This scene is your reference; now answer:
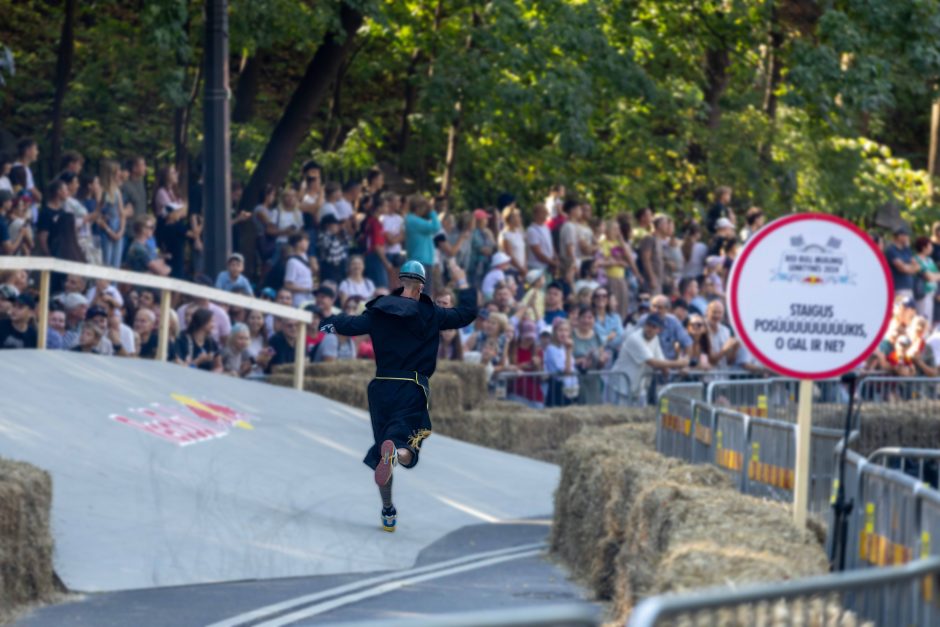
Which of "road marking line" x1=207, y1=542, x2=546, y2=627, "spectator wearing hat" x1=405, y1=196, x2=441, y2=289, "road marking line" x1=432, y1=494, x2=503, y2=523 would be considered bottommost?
"road marking line" x1=207, y1=542, x2=546, y2=627

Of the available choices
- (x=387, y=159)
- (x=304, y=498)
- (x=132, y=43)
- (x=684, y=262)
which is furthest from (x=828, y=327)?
(x=387, y=159)

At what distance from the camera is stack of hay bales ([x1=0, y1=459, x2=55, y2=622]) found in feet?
39.2

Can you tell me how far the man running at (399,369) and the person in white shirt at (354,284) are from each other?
1019 cm

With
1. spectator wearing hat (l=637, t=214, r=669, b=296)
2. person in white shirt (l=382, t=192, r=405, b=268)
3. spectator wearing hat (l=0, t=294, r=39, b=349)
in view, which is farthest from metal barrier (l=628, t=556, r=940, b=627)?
spectator wearing hat (l=637, t=214, r=669, b=296)

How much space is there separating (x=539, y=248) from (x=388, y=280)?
2.45 m

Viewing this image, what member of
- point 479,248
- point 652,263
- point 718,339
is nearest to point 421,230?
point 479,248

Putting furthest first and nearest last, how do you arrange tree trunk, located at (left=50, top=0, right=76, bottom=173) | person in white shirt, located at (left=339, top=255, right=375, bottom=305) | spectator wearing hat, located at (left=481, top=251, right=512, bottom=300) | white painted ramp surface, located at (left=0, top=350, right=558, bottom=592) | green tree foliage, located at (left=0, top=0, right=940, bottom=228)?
green tree foliage, located at (left=0, top=0, right=940, bottom=228)
tree trunk, located at (left=50, top=0, right=76, bottom=173)
spectator wearing hat, located at (left=481, top=251, right=512, bottom=300)
person in white shirt, located at (left=339, top=255, right=375, bottom=305)
white painted ramp surface, located at (left=0, top=350, right=558, bottom=592)

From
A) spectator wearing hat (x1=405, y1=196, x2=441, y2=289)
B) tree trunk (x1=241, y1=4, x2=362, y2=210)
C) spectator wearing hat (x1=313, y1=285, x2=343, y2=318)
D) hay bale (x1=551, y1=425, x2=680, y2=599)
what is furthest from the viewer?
tree trunk (x1=241, y1=4, x2=362, y2=210)

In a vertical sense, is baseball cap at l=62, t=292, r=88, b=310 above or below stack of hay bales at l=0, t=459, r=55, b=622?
above

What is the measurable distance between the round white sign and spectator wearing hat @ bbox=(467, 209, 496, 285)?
14.5 meters

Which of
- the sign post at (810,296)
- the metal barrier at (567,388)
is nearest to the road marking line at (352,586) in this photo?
the sign post at (810,296)

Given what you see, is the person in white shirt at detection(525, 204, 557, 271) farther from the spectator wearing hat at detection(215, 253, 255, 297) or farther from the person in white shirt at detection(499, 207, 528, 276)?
the spectator wearing hat at detection(215, 253, 255, 297)

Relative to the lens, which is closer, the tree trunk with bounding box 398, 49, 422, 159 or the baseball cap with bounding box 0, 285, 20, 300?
the baseball cap with bounding box 0, 285, 20, 300

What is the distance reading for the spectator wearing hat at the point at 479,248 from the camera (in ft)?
79.6
